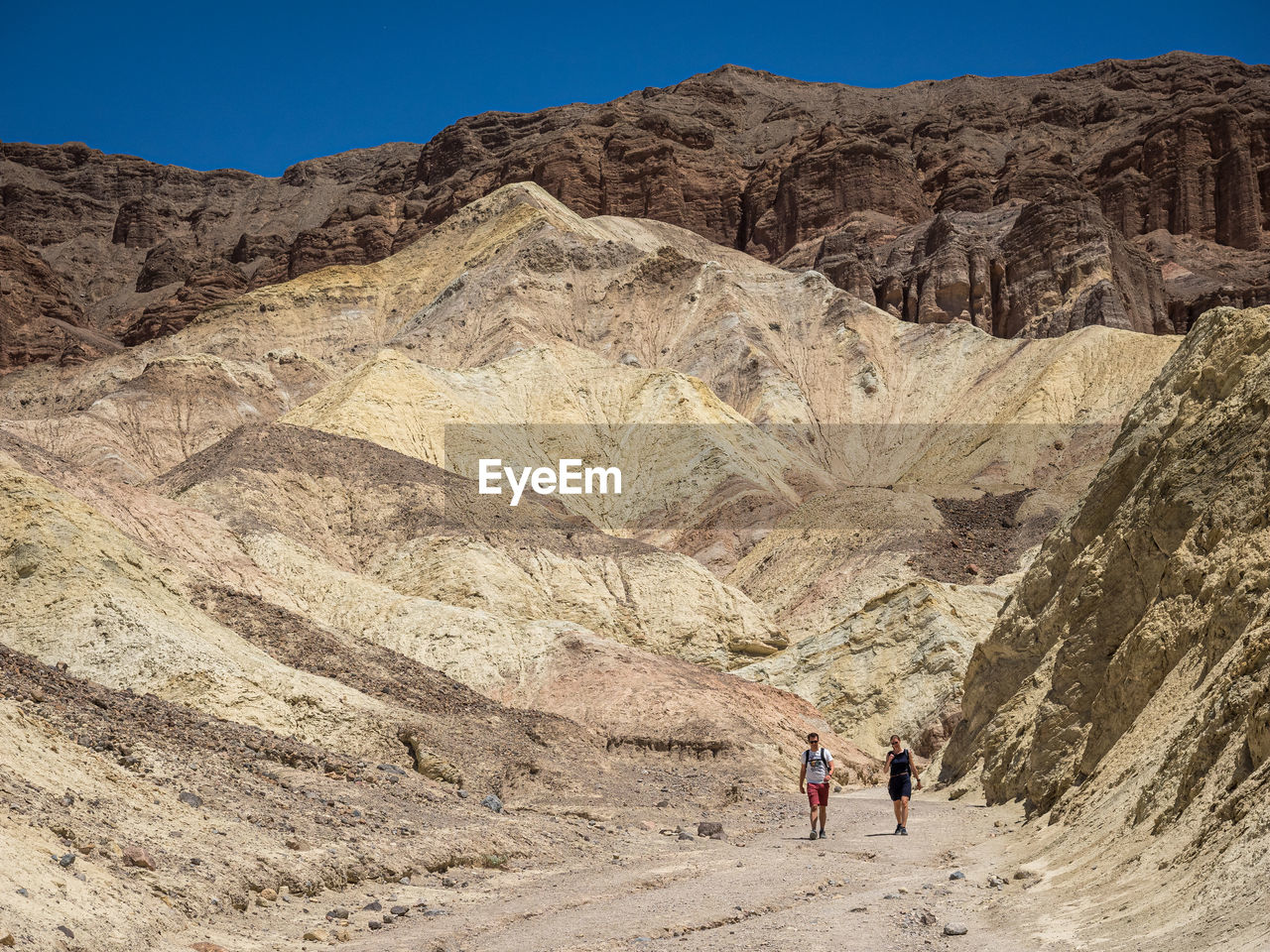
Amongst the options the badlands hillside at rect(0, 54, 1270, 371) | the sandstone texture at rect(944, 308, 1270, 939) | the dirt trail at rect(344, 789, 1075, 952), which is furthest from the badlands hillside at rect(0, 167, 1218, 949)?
the badlands hillside at rect(0, 54, 1270, 371)

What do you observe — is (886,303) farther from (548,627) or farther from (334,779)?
→ (334,779)

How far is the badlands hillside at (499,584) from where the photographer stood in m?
12.7

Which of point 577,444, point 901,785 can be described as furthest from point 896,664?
point 577,444

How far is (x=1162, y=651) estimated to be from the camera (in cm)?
1359

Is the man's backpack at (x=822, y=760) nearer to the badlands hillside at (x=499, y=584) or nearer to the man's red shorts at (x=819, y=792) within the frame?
the man's red shorts at (x=819, y=792)

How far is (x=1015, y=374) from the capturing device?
74438 millimetres

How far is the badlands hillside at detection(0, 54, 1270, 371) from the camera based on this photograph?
94.8 meters

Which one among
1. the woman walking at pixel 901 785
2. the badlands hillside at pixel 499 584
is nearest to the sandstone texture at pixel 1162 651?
the badlands hillside at pixel 499 584

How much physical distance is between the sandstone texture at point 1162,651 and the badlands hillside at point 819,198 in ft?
217

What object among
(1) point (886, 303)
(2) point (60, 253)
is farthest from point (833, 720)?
(2) point (60, 253)

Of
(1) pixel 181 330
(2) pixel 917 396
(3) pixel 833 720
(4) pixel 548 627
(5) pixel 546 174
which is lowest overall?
(3) pixel 833 720

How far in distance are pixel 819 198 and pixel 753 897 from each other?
112 meters

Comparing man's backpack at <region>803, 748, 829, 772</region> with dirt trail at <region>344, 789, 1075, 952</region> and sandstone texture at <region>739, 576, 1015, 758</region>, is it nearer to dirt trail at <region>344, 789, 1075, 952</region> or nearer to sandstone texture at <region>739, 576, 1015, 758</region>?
dirt trail at <region>344, 789, 1075, 952</region>

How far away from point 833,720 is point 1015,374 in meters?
44.8
